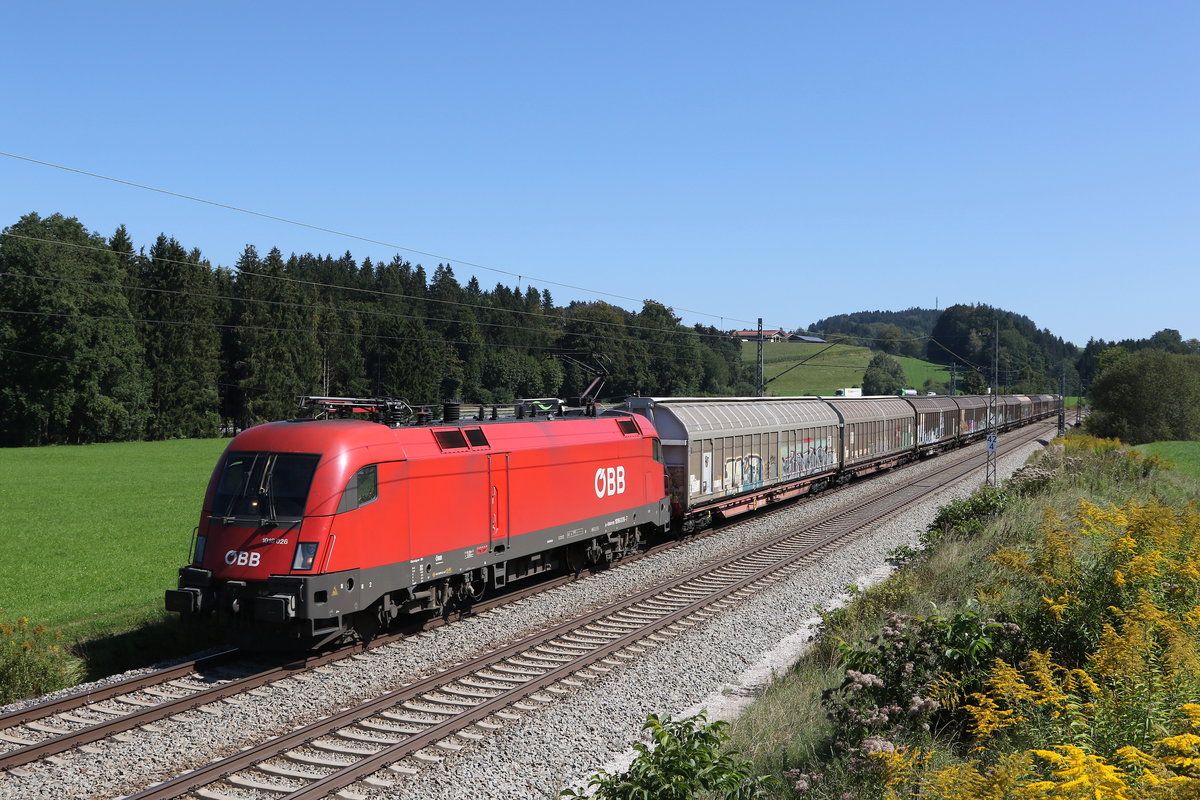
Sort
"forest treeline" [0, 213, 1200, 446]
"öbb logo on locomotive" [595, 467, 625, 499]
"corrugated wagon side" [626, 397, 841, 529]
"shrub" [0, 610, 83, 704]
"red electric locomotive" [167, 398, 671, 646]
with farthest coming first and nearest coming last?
1. "forest treeline" [0, 213, 1200, 446]
2. "corrugated wagon side" [626, 397, 841, 529]
3. "öbb logo on locomotive" [595, 467, 625, 499]
4. "red electric locomotive" [167, 398, 671, 646]
5. "shrub" [0, 610, 83, 704]

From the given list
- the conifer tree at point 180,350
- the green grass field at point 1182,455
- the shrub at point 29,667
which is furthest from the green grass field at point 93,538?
the green grass field at point 1182,455

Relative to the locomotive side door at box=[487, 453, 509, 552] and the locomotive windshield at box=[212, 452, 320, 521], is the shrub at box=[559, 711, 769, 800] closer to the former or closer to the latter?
the locomotive windshield at box=[212, 452, 320, 521]

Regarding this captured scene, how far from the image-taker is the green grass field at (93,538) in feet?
57.8

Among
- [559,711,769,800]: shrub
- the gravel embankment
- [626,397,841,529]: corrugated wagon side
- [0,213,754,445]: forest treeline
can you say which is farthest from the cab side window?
[0,213,754,445]: forest treeline

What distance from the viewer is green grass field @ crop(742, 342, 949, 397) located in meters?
126

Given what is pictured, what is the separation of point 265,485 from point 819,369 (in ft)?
440

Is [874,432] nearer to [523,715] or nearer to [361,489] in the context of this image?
[361,489]

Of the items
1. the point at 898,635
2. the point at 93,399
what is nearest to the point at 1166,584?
the point at 898,635

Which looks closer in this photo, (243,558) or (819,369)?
(243,558)

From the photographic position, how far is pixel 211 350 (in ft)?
261

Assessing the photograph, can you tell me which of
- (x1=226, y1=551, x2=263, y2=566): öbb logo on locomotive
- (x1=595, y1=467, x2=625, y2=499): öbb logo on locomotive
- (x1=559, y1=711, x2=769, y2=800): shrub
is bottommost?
(x1=559, y1=711, x2=769, y2=800): shrub

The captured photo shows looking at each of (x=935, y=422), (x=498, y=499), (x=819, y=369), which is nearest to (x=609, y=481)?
(x=498, y=499)

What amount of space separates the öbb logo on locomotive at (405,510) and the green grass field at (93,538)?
4656 mm

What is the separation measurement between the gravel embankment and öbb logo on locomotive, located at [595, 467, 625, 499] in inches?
83.6
